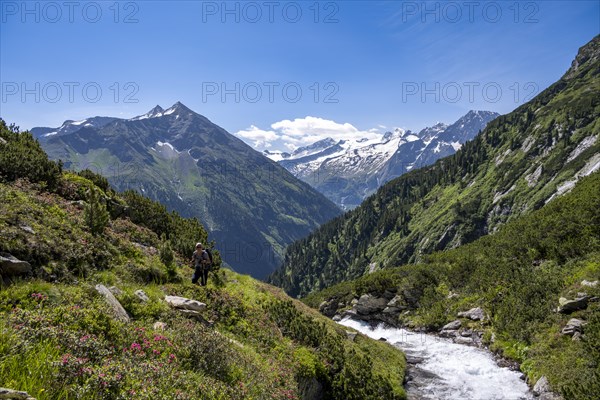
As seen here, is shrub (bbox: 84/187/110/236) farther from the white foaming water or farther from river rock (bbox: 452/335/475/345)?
river rock (bbox: 452/335/475/345)

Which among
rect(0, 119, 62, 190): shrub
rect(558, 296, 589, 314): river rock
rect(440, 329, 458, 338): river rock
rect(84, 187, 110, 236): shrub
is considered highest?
rect(0, 119, 62, 190): shrub

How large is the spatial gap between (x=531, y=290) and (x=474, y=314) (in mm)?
6823

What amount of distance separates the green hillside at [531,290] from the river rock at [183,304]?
16.0 m

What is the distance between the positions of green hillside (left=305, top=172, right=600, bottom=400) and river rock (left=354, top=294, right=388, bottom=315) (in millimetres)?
1453

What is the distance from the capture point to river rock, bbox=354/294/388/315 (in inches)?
1665

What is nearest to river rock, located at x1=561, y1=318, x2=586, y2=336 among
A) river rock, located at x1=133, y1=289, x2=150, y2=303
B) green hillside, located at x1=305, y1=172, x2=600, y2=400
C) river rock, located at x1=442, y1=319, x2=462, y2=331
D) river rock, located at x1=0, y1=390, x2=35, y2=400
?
green hillside, located at x1=305, y1=172, x2=600, y2=400

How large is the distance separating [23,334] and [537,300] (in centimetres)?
2864

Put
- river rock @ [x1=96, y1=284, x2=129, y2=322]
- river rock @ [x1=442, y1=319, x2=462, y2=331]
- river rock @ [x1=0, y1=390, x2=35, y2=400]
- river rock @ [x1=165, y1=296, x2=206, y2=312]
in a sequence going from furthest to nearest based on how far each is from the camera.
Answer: river rock @ [x1=442, y1=319, x2=462, y2=331] < river rock @ [x1=165, y1=296, x2=206, y2=312] < river rock @ [x1=96, y1=284, x2=129, y2=322] < river rock @ [x1=0, y1=390, x2=35, y2=400]

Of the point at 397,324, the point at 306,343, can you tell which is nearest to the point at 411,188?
the point at 397,324

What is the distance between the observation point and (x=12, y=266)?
993cm

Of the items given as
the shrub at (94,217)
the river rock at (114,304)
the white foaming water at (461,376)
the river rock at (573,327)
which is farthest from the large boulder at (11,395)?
the river rock at (573,327)

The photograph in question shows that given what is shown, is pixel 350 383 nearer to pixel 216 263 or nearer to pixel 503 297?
pixel 216 263

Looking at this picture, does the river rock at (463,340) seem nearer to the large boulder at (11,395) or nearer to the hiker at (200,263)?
the hiker at (200,263)

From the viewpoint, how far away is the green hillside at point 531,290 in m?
18.1
